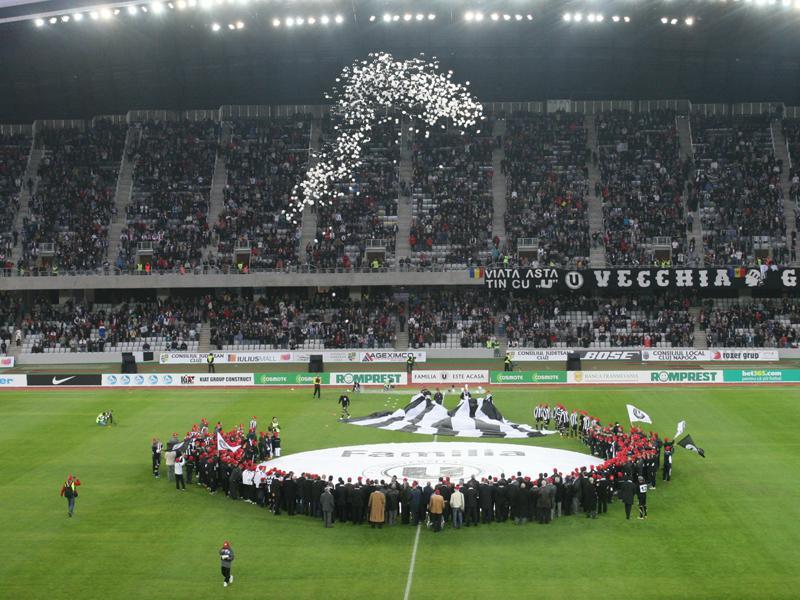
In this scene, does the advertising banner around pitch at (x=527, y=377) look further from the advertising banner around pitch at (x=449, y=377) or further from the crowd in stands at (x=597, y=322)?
the crowd in stands at (x=597, y=322)

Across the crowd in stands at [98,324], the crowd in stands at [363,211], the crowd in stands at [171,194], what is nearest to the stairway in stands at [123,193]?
the crowd in stands at [171,194]

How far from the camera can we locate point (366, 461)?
3772 cm

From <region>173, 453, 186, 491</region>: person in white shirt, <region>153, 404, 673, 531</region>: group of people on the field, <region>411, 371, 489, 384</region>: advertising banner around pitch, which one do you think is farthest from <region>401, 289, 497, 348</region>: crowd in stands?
<region>153, 404, 673, 531</region>: group of people on the field

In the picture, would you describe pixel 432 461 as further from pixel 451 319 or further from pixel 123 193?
pixel 123 193

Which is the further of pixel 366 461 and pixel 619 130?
pixel 619 130

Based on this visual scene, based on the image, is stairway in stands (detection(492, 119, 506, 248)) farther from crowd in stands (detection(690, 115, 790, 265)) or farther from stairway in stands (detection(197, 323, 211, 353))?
stairway in stands (detection(197, 323, 211, 353))

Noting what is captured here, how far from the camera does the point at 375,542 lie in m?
28.1

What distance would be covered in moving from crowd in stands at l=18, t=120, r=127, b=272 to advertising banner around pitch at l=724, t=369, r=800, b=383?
44570 mm

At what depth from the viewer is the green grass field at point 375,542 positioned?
24297mm

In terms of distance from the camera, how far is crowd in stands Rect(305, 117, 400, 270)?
7394 centimetres

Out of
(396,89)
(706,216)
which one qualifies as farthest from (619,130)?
(396,89)

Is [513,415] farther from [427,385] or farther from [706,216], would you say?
[706,216]

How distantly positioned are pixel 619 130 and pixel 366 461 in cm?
5025

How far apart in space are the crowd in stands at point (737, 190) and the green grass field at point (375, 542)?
3121cm
